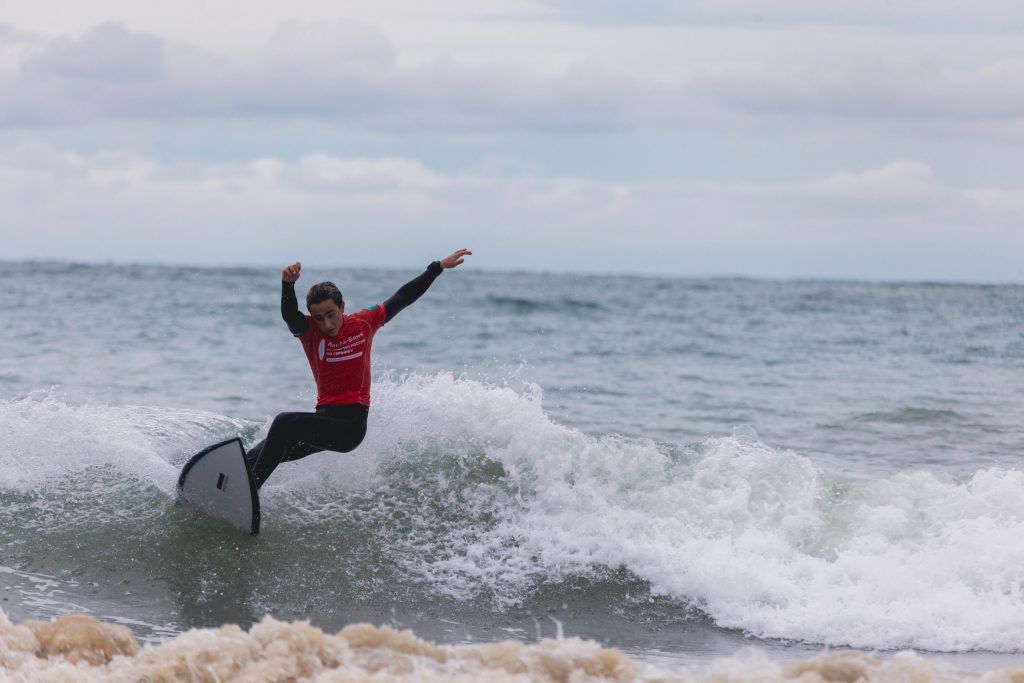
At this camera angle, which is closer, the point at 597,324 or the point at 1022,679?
the point at 1022,679

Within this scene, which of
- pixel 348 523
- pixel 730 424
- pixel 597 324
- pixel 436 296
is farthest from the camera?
Answer: pixel 436 296

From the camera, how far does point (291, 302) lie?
6309mm

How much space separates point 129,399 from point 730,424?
6.88 metres

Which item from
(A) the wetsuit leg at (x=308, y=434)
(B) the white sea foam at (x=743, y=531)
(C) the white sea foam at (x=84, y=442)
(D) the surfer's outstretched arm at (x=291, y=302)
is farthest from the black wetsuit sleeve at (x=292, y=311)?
(C) the white sea foam at (x=84, y=442)

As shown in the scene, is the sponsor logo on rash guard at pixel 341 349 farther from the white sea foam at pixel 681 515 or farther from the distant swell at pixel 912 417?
the distant swell at pixel 912 417

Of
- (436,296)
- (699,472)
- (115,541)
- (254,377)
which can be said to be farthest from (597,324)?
(115,541)

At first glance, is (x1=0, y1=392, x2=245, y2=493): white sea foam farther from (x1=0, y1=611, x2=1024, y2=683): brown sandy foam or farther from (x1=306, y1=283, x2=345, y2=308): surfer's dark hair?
(x1=0, y1=611, x2=1024, y2=683): brown sandy foam

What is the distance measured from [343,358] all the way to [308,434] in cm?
52

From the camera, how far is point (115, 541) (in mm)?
7078

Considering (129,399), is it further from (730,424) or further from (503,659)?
(503,659)

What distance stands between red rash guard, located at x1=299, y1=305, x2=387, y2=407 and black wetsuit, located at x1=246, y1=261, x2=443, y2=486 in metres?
0.06

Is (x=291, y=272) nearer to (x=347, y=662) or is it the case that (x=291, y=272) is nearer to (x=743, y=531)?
(x=347, y=662)

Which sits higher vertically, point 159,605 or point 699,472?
point 699,472

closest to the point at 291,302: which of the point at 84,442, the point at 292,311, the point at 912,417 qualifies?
the point at 292,311
